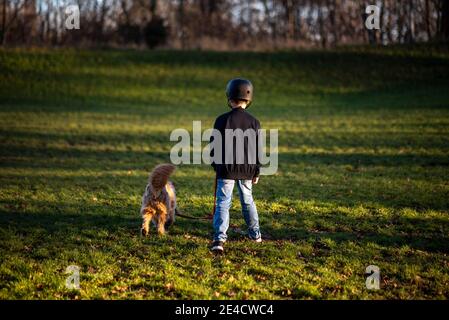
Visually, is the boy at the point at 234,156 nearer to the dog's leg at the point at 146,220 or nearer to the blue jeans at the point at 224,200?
the blue jeans at the point at 224,200

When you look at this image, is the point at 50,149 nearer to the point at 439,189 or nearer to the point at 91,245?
the point at 91,245

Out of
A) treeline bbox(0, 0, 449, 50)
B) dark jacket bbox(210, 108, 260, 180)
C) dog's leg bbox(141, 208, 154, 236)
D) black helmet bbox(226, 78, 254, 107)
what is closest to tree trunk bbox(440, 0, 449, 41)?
treeline bbox(0, 0, 449, 50)

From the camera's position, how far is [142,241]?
284 inches

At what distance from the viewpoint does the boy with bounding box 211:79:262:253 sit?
6.51 metres

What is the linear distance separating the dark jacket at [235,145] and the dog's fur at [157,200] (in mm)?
1274

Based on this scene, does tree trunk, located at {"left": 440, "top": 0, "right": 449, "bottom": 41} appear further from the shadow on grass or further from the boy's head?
the boy's head

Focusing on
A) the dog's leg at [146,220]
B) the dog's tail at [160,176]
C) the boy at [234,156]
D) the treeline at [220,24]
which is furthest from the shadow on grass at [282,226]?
the treeline at [220,24]

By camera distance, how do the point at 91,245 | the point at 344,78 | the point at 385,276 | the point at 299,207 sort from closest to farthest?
1. the point at 385,276
2. the point at 91,245
3. the point at 299,207
4. the point at 344,78

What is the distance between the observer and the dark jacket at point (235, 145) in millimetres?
6484

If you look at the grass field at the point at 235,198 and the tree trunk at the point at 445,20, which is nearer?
the grass field at the point at 235,198

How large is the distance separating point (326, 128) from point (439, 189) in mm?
10552

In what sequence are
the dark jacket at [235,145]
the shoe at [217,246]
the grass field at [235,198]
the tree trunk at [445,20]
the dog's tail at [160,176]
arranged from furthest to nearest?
the tree trunk at [445,20] → the dog's tail at [160,176] → the shoe at [217,246] → the dark jacket at [235,145] → the grass field at [235,198]
